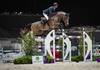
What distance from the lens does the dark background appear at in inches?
805

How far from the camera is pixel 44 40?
66.9 feet

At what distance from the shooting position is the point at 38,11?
68.1 ft

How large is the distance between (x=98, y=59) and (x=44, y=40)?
327cm

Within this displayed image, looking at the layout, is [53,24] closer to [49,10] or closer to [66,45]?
[49,10]

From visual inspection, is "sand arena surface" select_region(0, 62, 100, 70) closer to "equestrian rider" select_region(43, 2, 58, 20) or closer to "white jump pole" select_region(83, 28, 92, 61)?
"white jump pole" select_region(83, 28, 92, 61)

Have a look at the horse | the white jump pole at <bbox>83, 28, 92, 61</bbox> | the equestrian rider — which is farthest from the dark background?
the white jump pole at <bbox>83, 28, 92, 61</bbox>

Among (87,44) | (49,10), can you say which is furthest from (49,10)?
(87,44)

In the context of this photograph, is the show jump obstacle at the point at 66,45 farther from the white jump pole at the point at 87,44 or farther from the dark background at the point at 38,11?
the dark background at the point at 38,11

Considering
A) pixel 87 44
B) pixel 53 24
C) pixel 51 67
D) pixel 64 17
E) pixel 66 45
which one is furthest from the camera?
pixel 64 17

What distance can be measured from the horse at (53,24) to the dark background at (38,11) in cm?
30

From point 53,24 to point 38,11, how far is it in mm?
1226

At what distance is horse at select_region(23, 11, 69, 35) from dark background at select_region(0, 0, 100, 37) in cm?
30

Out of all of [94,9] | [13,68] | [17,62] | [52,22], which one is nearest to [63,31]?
[52,22]

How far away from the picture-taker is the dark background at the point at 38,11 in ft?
67.1
